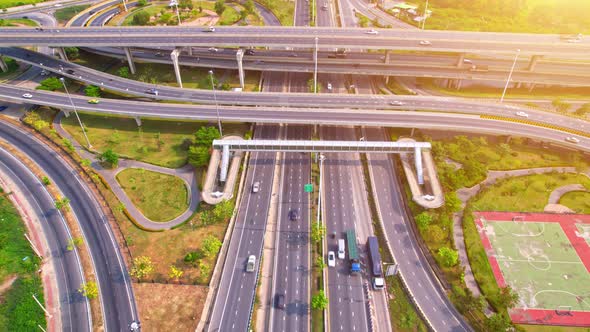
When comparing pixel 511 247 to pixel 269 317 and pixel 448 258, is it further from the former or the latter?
pixel 269 317

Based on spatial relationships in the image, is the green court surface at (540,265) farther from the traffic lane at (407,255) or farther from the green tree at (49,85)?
the green tree at (49,85)

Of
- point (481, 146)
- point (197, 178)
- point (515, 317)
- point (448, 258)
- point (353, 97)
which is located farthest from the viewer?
point (353, 97)

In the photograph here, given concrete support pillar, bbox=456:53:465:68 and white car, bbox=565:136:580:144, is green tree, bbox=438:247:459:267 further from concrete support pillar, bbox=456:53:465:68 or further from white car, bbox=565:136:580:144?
concrete support pillar, bbox=456:53:465:68

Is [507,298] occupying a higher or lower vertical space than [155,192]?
lower

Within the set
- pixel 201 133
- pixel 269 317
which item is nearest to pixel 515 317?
pixel 269 317

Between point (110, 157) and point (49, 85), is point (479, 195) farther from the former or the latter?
point (49, 85)

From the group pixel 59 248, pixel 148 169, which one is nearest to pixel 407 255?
pixel 148 169
